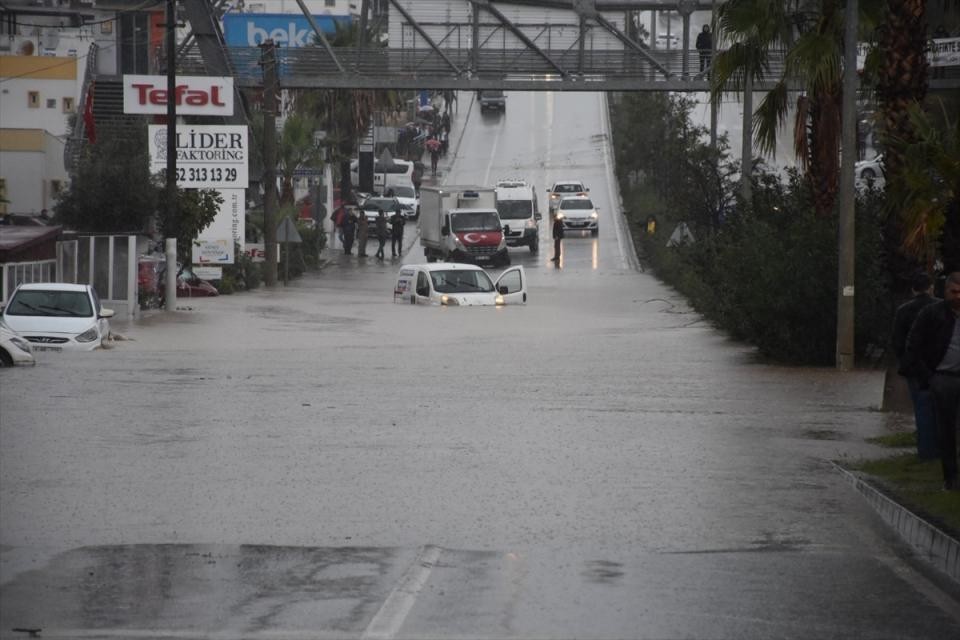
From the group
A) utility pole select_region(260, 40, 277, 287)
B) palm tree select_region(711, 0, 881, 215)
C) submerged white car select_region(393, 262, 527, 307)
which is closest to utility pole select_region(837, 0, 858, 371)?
palm tree select_region(711, 0, 881, 215)

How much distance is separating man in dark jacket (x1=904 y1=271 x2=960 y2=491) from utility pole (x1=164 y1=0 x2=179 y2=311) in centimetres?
3143

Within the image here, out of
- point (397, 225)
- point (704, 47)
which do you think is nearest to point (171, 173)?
point (704, 47)

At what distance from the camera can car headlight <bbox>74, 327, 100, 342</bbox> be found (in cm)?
2914

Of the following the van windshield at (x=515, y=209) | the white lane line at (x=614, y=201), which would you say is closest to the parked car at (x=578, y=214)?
the white lane line at (x=614, y=201)

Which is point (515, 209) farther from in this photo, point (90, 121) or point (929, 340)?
point (929, 340)

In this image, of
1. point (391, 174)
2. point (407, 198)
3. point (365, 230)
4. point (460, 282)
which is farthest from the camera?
point (391, 174)

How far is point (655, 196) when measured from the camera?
7475cm

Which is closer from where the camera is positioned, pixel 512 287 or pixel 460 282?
pixel 460 282

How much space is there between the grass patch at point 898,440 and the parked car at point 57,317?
634 inches

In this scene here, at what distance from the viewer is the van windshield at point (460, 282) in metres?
43.8

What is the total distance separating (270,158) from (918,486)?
41.6 meters

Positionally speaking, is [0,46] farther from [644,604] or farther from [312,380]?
[644,604]

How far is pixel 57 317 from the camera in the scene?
29.5 metres

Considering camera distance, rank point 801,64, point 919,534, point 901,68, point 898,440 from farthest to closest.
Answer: point 801,64, point 901,68, point 898,440, point 919,534
